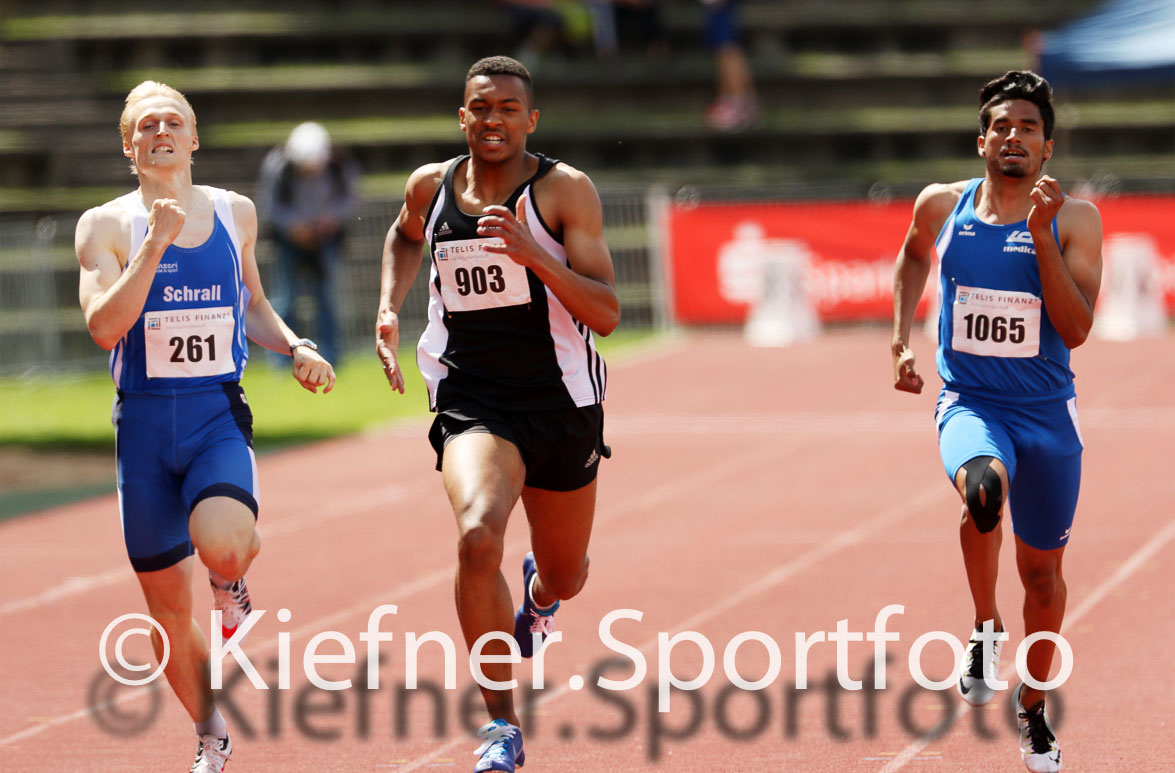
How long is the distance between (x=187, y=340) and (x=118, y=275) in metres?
0.29

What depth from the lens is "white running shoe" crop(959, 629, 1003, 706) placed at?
6.27 m

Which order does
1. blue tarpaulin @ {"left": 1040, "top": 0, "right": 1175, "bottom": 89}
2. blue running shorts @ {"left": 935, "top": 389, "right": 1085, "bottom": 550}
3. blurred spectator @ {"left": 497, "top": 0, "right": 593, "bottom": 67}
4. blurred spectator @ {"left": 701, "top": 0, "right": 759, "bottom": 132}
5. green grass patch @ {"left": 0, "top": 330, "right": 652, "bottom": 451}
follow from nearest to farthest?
blue running shorts @ {"left": 935, "top": 389, "right": 1085, "bottom": 550} < green grass patch @ {"left": 0, "top": 330, "right": 652, "bottom": 451} < blue tarpaulin @ {"left": 1040, "top": 0, "right": 1175, "bottom": 89} < blurred spectator @ {"left": 701, "top": 0, "right": 759, "bottom": 132} < blurred spectator @ {"left": 497, "top": 0, "right": 593, "bottom": 67}

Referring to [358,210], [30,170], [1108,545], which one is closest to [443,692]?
[1108,545]

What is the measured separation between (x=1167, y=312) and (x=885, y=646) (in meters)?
15.0

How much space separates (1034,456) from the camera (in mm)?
5980

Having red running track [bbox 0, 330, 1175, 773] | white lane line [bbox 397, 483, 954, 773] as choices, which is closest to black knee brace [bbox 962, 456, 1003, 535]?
red running track [bbox 0, 330, 1175, 773]

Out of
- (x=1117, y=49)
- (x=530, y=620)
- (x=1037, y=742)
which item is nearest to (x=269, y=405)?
(x=530, y=620)

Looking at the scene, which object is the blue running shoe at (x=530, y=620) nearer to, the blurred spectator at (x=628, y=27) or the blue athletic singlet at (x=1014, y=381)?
the blue athletic singlet at (x=1014, y=381)

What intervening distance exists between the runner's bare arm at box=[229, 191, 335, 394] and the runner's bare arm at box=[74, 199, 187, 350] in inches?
14.8

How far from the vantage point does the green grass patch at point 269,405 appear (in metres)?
15.8

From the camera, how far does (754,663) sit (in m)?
7.65

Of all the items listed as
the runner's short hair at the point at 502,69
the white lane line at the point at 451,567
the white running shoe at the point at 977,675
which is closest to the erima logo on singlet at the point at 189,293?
the runner's short hair at the point at 502,69

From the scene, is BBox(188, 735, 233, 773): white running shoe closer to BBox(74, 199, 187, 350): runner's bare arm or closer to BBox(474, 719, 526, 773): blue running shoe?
BBox(474, 719, 526, 773): blue running shoe

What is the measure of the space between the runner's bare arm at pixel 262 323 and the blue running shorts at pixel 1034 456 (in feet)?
6.69
